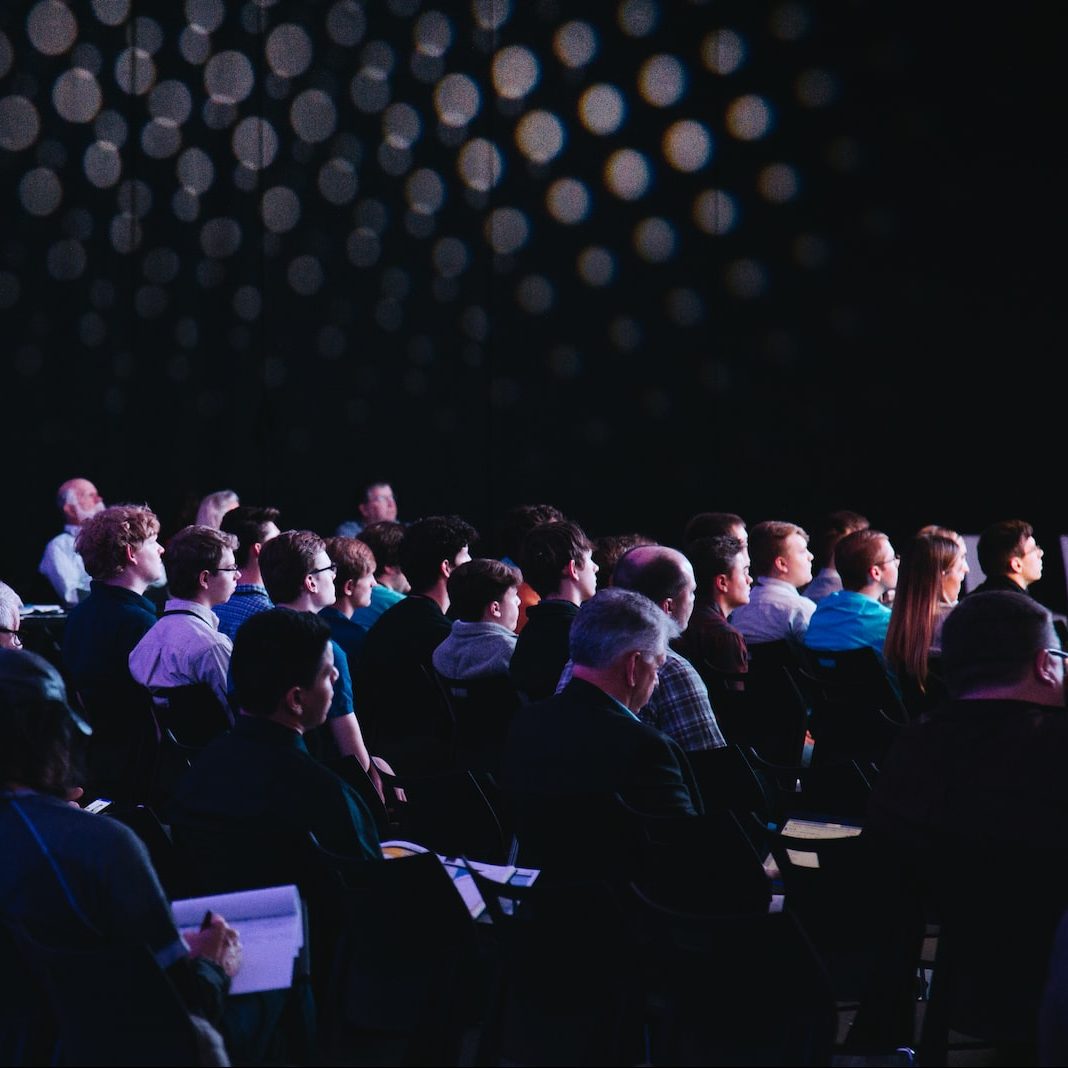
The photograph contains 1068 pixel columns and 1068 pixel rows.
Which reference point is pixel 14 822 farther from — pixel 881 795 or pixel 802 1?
pixel 802 1

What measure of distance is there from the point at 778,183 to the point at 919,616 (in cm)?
562

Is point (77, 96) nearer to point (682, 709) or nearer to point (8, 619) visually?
point (8, 619)

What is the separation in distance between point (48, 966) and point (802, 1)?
9222mm

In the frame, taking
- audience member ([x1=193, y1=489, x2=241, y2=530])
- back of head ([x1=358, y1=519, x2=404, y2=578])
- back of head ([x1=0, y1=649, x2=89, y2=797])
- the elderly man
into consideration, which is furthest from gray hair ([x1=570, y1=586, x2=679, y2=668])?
the elderly man

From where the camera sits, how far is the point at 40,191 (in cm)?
980

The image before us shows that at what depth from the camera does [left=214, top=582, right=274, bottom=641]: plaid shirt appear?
4969mm

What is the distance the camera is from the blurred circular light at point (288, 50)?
33.4 feet

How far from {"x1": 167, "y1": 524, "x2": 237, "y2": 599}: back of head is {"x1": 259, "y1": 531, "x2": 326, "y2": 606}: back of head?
0.16 meters

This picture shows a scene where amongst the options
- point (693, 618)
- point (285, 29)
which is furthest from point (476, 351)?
point (693, 618)

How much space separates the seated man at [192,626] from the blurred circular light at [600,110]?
6369mm

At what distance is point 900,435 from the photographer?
981 centimetres

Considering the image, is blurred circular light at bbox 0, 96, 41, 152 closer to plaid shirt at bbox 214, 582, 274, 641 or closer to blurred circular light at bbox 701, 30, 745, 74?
blurred circular light at bbox 701, 30, 745, 74

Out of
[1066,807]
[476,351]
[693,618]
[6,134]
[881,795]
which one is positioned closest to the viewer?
[1066,807]

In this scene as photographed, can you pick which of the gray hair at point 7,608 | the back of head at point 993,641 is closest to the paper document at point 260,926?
the back of head at point 993,641
